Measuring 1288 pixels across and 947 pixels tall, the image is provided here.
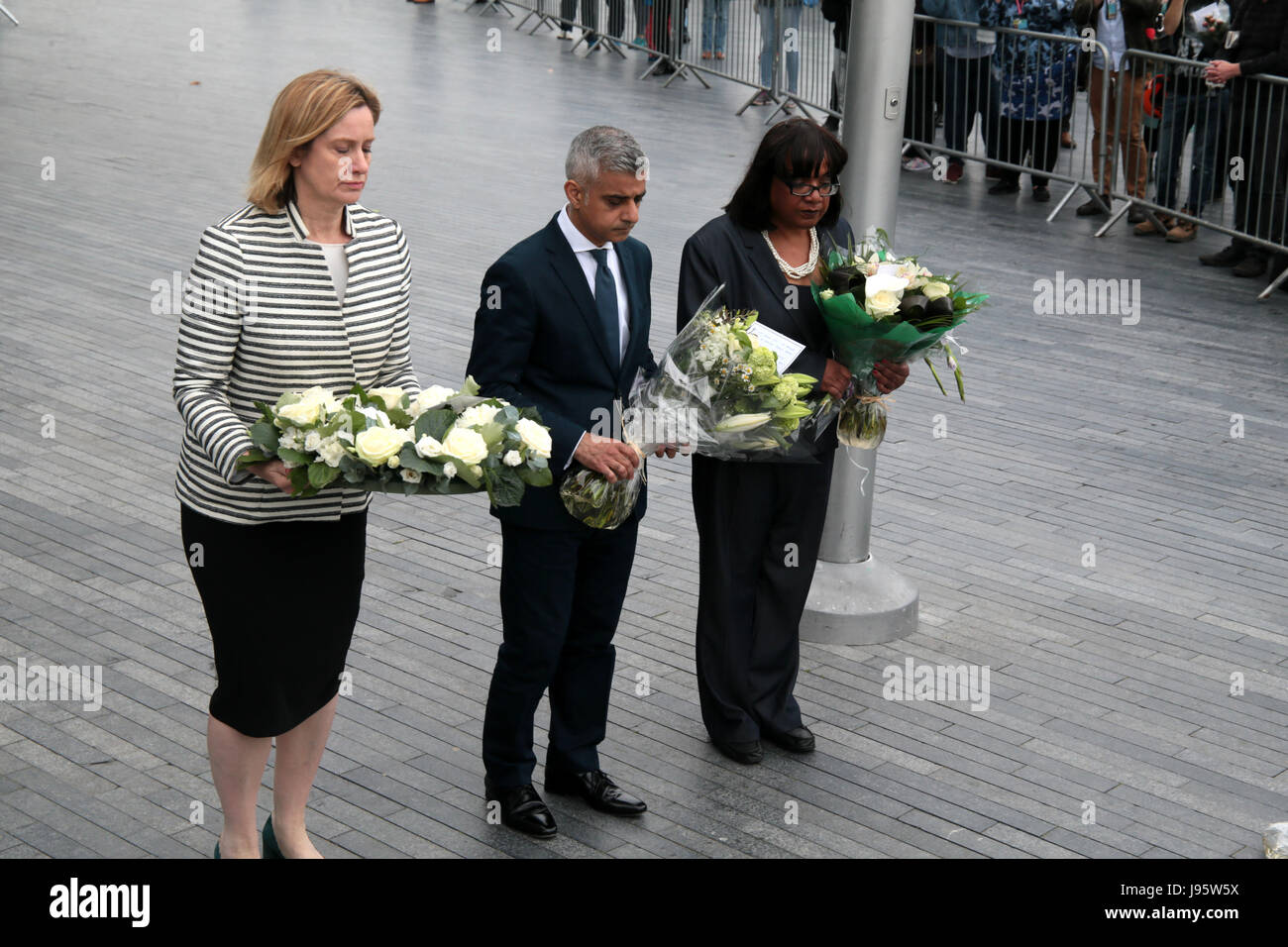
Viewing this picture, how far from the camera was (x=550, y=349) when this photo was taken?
4.66 meters

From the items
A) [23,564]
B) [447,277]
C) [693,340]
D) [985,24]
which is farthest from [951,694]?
[985,24]

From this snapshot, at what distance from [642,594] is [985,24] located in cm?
974

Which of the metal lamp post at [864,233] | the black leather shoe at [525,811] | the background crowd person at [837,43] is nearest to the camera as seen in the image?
the black leather shoe at [525,811]

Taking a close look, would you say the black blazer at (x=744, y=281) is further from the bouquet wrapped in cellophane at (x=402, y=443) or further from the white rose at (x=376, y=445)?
the white rose at (x=376, y=445)

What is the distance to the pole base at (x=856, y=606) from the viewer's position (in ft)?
21.1

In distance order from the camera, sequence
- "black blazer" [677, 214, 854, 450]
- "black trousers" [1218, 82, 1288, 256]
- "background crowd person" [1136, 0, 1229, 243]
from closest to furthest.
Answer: "black blazer" [677, 214, 854, 450] → "black trousers" [1218, 82, 1288, 256] → "background crowd person" [1136, 0, 1229, 243]

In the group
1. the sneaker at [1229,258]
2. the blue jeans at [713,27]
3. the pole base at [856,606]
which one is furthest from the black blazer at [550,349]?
the blue jeans at [713,27]

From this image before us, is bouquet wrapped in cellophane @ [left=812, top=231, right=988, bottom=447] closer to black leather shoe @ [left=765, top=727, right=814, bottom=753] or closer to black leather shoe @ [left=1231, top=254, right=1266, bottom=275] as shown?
black leather shoe @ [left=765, top=727, right=814, bottom=753]

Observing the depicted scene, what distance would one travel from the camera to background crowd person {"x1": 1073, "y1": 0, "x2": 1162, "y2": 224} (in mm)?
13539

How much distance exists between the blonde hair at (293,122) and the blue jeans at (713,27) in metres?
17.8

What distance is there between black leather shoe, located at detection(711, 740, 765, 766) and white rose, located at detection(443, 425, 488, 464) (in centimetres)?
202

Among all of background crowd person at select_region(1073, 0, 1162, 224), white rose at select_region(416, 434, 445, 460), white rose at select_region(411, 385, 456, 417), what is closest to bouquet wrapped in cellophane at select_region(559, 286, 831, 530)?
white rose at select_region(411, 385, 456, 417)

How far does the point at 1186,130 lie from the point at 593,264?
9.71m
